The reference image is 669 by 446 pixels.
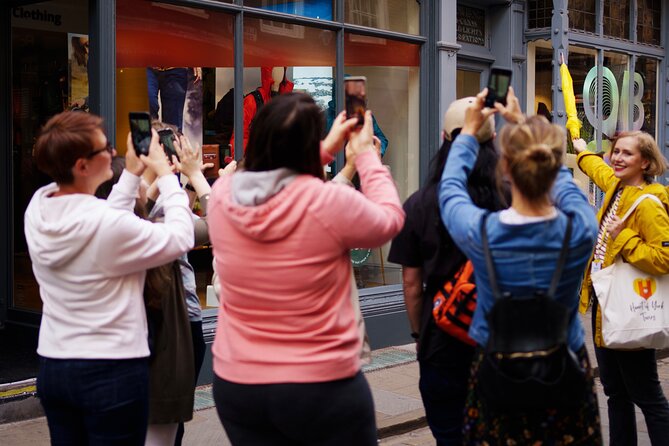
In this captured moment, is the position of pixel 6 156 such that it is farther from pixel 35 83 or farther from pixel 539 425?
pixel 539 425

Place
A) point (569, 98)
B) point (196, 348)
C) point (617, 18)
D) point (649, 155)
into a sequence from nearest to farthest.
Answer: point (196, 348)
point (569, 98)
point (649, 155)
point (617, 18)

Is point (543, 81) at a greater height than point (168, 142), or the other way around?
point (543, 81)

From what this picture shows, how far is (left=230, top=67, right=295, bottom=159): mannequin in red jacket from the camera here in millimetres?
8508

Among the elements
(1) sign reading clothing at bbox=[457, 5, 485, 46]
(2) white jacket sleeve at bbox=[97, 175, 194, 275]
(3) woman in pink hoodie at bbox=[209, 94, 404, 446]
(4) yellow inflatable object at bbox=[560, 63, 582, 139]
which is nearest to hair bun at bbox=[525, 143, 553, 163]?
(3) woman in pink hoodie at bbox=[209, 94, 404, 446]

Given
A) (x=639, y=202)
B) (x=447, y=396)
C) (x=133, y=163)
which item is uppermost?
(x=133, y=163)

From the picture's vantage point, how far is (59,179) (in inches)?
140

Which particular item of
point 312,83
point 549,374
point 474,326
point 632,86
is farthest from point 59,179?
point 632,86

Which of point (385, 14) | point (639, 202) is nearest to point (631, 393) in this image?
point (639, 202)

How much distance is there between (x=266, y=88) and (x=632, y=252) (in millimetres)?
4350

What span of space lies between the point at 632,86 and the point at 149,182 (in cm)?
1064

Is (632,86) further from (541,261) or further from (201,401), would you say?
(541,261)

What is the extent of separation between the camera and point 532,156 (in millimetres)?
3146

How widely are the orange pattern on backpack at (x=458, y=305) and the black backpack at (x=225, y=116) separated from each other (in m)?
4.80

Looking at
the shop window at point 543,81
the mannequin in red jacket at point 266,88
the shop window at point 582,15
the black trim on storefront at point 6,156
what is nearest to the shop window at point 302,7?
the mannequin in red jacket at point 266,88
